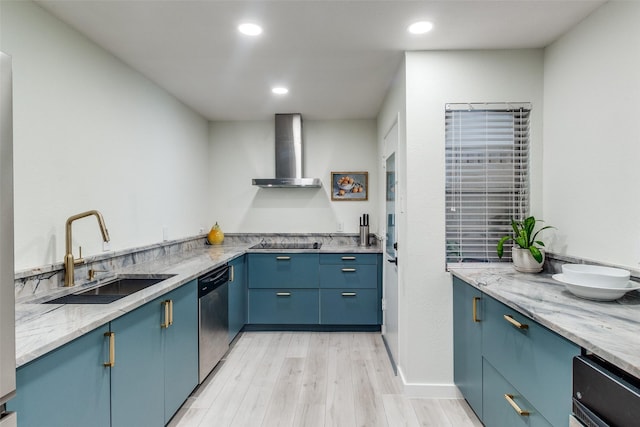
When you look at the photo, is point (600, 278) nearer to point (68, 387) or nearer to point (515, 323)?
point (515, 323)

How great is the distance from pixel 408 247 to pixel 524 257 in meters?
0.71

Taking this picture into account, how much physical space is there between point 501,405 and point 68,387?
6.20ft

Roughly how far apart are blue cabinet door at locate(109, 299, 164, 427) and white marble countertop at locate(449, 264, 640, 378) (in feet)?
5.71

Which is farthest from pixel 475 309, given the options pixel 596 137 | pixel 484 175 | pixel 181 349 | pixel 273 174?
pixel 273 174

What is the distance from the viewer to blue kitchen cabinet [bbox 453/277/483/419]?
1.85 metres

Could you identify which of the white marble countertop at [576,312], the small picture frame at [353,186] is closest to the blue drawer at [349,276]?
the small picture frame at [353,186]

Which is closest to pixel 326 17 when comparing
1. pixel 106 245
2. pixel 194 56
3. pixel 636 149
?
pixel 194 56

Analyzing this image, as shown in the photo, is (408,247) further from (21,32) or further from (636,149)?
(21,32)

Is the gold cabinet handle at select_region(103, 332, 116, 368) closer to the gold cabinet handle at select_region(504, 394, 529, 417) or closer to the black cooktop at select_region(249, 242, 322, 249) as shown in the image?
the gold cabinet handle at select_region(504, 394, 529, 417)

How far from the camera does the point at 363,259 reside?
345cm

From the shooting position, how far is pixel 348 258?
346 cm

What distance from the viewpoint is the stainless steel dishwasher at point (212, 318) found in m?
2.30

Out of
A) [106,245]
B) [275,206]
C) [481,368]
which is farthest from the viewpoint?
[275,206]

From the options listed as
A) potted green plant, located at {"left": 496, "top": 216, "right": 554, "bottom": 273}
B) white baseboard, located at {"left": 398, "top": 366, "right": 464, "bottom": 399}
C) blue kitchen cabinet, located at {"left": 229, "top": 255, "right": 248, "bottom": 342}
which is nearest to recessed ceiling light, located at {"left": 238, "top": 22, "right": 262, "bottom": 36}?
blue kitchen cabinet, located at {"left": 229, "top": 255, "right": 248, "bottom": 342}
